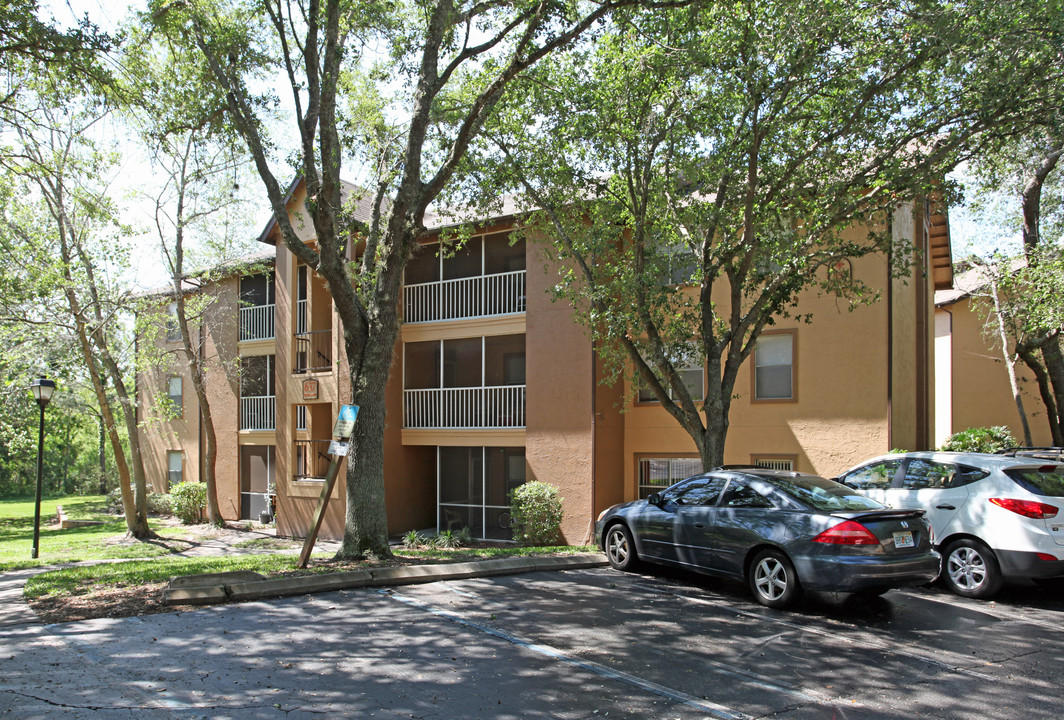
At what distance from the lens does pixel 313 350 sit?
2178cm

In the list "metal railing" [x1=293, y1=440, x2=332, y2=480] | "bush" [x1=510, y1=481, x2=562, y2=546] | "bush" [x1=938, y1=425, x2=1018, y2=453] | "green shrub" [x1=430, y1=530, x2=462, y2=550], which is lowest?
"green shrub" [x1=430, y1=530, x2=462, y2=550]

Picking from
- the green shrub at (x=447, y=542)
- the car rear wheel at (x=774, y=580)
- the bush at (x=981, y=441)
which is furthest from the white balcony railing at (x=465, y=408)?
the car rear wheel at (x=774, y=580)

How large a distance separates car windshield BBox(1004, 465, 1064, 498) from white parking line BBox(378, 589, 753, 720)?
18.9ft

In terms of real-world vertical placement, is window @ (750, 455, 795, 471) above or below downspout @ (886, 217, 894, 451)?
below

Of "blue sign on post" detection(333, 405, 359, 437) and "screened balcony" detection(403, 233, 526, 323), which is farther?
"screened balcony" detection(403, 233, 526, 323)

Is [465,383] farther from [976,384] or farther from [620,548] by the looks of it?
[976,384]

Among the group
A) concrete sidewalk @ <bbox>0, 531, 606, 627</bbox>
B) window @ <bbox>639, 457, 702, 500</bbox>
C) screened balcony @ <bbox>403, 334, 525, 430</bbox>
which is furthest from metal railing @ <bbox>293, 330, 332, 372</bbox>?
concrete sidewalk @ <bbox>0, 531, 606, 627</bbox>

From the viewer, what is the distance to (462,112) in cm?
1347

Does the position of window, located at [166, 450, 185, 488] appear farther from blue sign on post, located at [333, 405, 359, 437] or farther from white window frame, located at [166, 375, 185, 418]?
blue sign on post, located at [333, 405, 359, 437]

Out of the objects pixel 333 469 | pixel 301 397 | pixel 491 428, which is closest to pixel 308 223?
pixel 301 397

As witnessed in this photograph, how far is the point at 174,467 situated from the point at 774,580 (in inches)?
993

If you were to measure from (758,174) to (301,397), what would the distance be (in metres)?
14.0

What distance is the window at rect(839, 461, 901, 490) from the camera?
1039 cm

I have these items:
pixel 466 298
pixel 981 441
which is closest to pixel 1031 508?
pixel 981 441
